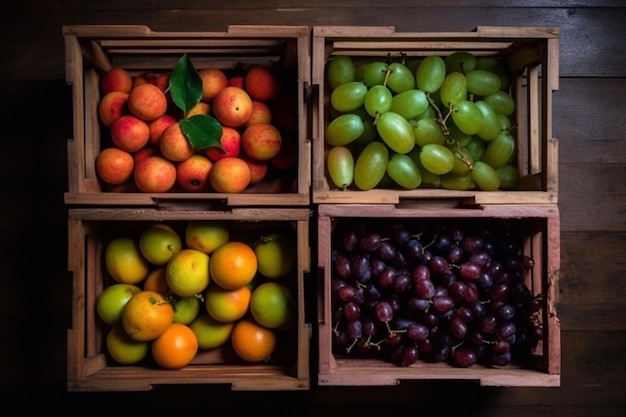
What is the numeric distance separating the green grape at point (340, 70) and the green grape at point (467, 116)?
236mm

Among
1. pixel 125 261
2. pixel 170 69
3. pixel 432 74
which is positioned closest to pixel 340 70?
pixel 432 74

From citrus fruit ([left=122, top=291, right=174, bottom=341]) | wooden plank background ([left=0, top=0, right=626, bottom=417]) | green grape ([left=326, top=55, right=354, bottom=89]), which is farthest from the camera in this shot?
wooden plank background ([left=0, top=0, right=626, bottom=417])

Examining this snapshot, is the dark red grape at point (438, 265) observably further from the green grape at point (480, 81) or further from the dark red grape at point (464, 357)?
the green grape at point (480, 81)

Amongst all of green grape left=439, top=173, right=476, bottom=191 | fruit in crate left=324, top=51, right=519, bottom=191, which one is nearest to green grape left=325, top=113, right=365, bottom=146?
fruit in crate left=324, top=51, right=519, bottom=191

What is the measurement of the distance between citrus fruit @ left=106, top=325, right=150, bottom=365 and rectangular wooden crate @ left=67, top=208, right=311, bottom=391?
1.0 inches

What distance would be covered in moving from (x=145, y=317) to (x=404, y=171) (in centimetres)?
59

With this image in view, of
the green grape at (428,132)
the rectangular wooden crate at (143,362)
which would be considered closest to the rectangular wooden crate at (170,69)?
the rectangular wooden crate at (143,362)

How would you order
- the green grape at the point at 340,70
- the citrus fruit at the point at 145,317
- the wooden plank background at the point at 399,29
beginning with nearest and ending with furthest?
the citrus fruit at the point at 145,317, the green grape at the point at 340,70, the wooden plank background at the point at 399,29

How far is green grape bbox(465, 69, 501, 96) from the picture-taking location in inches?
45.2

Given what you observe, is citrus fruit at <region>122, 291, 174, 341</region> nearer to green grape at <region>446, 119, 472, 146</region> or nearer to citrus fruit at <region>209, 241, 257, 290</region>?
citrus fruit at <region>209, 241, 257, 290</region>

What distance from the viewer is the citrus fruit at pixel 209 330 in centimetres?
114

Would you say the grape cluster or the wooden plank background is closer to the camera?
the grape cluster

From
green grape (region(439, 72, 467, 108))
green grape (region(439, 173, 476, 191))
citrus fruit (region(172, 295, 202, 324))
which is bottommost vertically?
citrus fruit (region(172, 295, 202, 324))

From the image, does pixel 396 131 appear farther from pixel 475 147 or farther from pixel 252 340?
pixel 252 340
